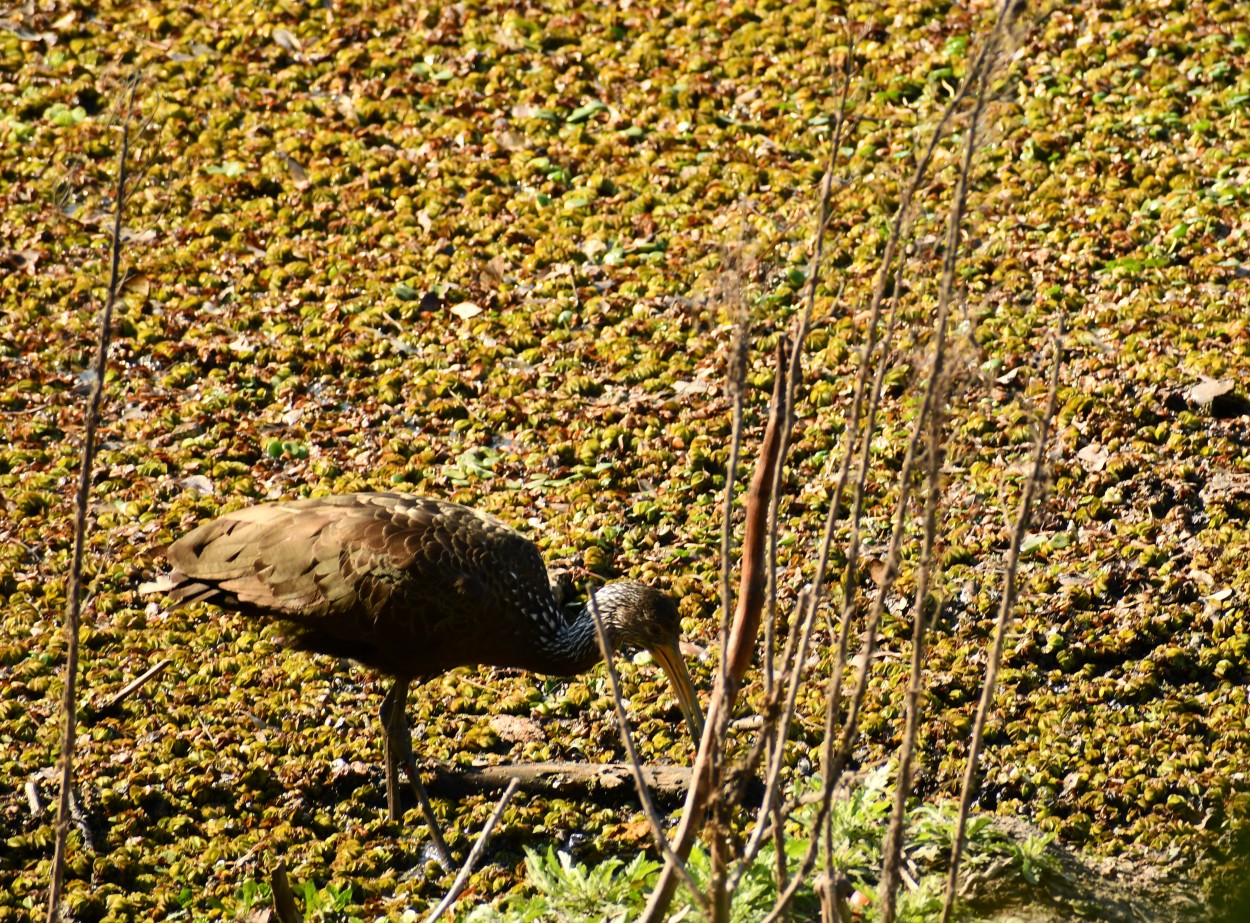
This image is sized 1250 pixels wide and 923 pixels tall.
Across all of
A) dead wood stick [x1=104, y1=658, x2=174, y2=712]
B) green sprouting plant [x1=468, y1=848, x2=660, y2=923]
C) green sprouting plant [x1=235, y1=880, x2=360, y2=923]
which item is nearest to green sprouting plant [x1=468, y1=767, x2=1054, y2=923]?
green sprouting plant [x1=468, y1=848, x2=660, y2=923]

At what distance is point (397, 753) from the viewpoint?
5.22 meters

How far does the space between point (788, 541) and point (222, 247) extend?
3.95 meters

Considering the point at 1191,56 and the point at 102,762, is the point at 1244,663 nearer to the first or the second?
the point at 102,762

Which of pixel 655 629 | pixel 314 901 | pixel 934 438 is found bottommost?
pixel 314 901

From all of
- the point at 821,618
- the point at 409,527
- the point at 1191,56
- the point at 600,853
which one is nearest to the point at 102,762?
the point at 409,527

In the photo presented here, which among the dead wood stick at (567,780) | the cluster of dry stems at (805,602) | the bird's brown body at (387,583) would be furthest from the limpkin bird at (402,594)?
the cluster of dry stems at (805,602)

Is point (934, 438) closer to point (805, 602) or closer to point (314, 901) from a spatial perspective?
point (805, 602)

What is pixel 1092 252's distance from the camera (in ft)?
25.0

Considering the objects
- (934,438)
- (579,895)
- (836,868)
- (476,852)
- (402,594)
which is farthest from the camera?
(402,594)

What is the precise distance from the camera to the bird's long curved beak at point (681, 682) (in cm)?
528

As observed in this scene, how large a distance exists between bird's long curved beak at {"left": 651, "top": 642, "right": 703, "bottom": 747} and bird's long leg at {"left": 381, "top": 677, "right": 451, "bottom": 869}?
92 cm

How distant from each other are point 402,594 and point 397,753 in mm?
570

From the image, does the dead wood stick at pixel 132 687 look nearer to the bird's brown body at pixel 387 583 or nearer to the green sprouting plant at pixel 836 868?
the bird's brown body at pixel 387 583

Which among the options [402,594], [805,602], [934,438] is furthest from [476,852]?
[402,594]
